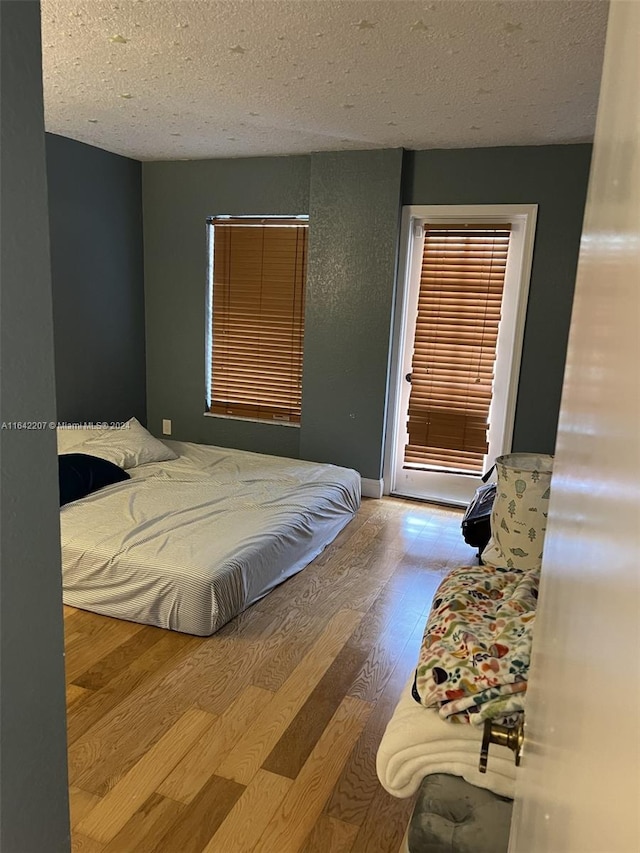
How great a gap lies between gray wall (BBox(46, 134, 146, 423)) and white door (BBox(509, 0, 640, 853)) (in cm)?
404

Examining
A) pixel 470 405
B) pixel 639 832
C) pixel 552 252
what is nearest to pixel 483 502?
pixel 470 405

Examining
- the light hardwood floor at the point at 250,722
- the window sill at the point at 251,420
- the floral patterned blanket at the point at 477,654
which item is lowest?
the light hardwood floor at the point at 250,722

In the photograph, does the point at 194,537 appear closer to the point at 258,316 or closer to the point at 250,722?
the point at 250,722

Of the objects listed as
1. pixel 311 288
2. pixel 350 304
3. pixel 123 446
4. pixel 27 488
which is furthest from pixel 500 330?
pixel 27 488

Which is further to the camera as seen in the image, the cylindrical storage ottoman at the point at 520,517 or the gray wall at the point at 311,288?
the gray wall at the point at 311,288

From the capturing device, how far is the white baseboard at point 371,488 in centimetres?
445

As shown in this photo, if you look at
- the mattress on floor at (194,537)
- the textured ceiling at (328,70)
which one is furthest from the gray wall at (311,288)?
the mattress on floor at (194,537)

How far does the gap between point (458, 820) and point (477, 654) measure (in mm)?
316

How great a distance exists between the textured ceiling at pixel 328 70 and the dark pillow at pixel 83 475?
1.97 meters

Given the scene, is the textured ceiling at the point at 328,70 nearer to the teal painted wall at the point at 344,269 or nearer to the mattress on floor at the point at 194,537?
the teal painted wall at the point at 344,269

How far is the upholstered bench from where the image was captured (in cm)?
114

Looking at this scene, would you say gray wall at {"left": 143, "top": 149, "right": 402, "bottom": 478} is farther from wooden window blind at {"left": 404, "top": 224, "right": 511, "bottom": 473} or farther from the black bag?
the black bag

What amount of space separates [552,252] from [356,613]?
2.54m

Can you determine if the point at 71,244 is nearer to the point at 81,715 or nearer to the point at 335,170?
the point at 335,170
